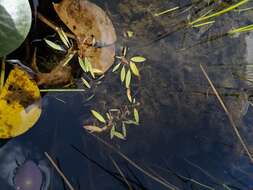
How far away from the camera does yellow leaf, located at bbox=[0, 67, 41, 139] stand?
136 centimetres

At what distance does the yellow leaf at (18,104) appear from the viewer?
4.48 feet

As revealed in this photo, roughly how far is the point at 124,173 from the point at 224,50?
2.29 feet

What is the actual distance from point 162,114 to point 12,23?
0.66m

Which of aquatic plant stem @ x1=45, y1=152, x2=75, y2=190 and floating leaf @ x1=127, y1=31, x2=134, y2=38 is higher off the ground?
floating leaf @ x1=127, y1=31, x2=134, y2=38

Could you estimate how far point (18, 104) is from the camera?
1385 mm

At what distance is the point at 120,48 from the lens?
1.65 metres

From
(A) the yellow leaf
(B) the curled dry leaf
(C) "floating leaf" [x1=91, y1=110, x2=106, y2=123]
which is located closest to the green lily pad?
(A) the yellow leaf

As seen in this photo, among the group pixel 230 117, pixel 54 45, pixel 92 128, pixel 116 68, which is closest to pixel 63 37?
pixel 54 45

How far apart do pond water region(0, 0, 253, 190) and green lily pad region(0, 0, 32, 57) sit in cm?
16

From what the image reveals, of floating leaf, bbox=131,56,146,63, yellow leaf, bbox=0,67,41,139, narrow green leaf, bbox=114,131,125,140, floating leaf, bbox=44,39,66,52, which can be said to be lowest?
narrow green leaf, bbox=114,131,125,140

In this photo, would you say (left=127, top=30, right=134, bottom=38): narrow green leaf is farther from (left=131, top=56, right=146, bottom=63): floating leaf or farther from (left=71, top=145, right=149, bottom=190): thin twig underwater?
(left=71, top=145, right=149, bottom=190): thin twig underwater

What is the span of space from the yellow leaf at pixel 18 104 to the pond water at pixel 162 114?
6cm

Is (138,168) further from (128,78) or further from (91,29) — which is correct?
(91,29)

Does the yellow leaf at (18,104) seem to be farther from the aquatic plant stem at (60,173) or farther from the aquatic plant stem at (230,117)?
the aquatic plant stem at (230,117)
